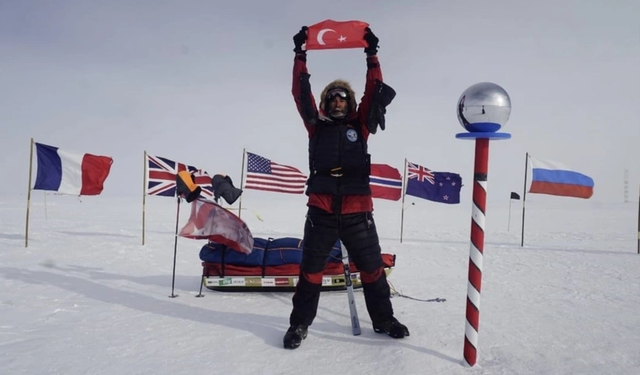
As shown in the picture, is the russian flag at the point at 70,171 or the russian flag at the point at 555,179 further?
the russian flag at the point at 555,179

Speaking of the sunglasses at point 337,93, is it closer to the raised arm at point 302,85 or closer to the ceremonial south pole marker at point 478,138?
the raised arm at point 302,85

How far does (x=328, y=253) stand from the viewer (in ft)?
12.3

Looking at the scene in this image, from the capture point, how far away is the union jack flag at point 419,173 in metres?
13.5

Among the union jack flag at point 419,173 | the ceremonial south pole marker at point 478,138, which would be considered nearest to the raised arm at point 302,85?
the ceremonial south pole marker at point 478,138

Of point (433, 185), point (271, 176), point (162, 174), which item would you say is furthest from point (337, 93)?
point (433, 185)

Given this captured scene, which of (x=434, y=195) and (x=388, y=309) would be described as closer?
(x=388, y=309)

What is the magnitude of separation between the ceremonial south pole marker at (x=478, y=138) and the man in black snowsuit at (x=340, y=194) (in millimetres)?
760

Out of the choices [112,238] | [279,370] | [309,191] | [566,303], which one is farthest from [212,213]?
[112,238]

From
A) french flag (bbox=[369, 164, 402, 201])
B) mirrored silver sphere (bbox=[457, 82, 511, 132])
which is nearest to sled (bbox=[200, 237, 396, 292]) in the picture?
mirrored silver sphere (bbox=[457, 82, 511, 132])

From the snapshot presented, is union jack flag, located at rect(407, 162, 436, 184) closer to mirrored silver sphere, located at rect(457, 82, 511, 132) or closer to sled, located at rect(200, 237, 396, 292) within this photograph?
sled, located at rect(200, 237, 396, 292)

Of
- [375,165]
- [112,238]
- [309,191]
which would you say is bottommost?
[112,238]

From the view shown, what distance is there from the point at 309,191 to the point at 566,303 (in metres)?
3.75

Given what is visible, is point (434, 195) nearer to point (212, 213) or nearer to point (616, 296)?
point (616, 296)

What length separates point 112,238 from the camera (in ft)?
38.2
